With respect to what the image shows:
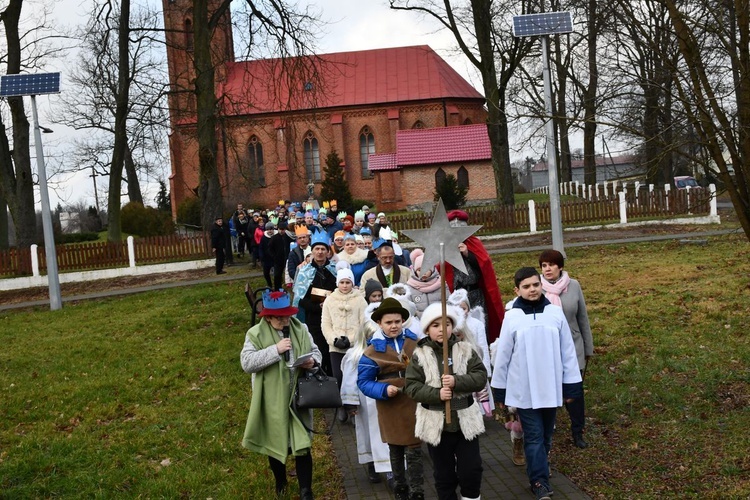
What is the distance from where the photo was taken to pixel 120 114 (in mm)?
30922

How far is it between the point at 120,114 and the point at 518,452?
2658 cm

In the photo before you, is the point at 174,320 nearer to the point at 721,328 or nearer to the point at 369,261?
the point at 369,261

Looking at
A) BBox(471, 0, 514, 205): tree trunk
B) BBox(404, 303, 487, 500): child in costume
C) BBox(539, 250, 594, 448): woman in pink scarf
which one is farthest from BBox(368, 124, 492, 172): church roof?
BBox(404, 303, 487, 500): child in costume

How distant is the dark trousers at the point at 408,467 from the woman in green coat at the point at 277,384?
648 millimetres

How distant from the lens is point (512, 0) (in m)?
31.6

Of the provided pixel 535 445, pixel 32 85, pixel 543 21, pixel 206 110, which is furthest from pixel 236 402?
pixel 206 110

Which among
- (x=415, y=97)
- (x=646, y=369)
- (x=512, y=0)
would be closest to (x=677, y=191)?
(x=512, y=0)

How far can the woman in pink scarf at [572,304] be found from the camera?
7.45 meters

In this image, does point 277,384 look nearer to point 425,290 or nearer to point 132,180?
point 425,290

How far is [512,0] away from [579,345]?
26071mm

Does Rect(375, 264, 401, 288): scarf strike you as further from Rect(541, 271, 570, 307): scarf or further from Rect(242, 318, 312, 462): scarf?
Rect(242, 318, 312, 462): scarf

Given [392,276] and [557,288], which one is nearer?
[557,288]

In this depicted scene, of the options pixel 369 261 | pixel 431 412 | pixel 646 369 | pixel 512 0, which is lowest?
pixel 646 369

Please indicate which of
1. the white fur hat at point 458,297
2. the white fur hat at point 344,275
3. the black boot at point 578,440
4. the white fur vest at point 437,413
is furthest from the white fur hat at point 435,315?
the white fur hat at point 344,275
